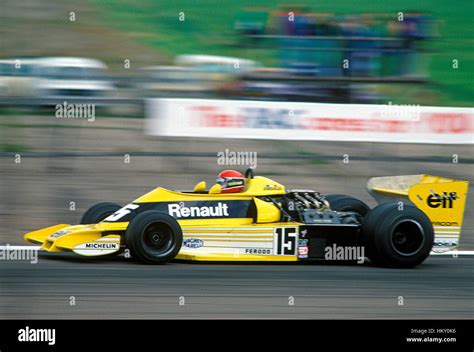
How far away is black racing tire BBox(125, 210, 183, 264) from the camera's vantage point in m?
7.17

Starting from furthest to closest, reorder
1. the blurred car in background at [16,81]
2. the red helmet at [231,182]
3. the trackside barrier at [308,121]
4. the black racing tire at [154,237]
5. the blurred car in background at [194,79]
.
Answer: the blurred car in background at [194,79] < the blurred car in background at [16,81] < the trackside barrier at [308,121] < the red helmet at [231,182] < the black racing tire at [154,237]

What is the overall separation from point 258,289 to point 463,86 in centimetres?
1009

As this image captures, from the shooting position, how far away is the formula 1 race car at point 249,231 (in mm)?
7301

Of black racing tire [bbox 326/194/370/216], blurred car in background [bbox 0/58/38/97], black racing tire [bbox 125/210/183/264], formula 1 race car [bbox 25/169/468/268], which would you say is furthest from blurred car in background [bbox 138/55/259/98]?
black racing tire [bbox 125/210/183/264]

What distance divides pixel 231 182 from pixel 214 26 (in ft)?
25.8

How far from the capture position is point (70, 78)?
13.0m

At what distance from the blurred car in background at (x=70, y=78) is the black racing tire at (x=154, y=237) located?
5.58 m

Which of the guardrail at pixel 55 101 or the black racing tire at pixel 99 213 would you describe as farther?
the guardrail at pixel 55 101

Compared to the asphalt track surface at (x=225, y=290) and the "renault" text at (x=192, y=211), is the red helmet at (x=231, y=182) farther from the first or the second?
the asphalt track surface at (x=225, y=290)

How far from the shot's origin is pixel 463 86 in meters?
15.6

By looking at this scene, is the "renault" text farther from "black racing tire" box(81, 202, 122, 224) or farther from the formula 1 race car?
"black racing tire" box(81, 202, 122, 224)

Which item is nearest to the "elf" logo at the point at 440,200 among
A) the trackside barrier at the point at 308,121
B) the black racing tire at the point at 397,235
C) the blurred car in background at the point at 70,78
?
the black racing tire at the point at 397,235

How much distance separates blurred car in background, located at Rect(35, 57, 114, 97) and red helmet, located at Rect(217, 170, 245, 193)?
16.5 ft
